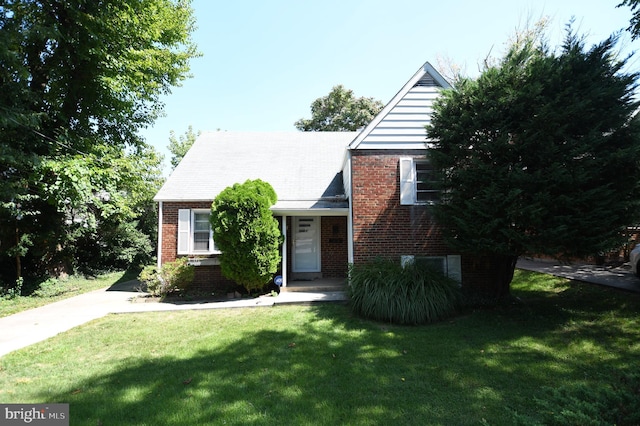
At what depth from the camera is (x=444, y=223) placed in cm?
714

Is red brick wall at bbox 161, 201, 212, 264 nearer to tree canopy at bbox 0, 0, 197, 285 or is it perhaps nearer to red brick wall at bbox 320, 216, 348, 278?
tree canopy at bbox 0, 0, 197, 285

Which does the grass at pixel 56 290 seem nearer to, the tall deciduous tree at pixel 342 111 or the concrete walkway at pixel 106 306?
the concrete walkway at pixel 106 306

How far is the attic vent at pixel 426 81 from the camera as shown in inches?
342

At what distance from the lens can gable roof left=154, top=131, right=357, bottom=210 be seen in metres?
10.7

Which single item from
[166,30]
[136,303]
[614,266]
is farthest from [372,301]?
[166,30]

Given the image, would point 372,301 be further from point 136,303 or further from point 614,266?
point 614,266

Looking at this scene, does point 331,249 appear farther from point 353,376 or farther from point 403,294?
point 353,376

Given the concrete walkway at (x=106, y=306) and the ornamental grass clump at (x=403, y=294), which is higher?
the ornamental grass clump at (x=403, y=294)

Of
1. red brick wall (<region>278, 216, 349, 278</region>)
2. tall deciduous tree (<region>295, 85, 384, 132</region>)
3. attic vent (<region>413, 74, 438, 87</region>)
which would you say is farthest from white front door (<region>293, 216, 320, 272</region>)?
A: tall deciduous tree (<region>295, 85, 384, 132</region>)

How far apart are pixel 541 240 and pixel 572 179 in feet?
4.01

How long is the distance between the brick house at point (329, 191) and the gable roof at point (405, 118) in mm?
28

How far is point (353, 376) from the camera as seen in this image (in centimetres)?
422

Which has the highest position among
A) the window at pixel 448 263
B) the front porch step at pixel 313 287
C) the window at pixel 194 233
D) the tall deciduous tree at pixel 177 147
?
the tall deciduous tree at pixel 177 147

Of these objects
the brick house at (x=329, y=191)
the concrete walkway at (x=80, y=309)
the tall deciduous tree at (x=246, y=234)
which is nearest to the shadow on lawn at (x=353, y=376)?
the concrete walkway at (x=80, y=309)
